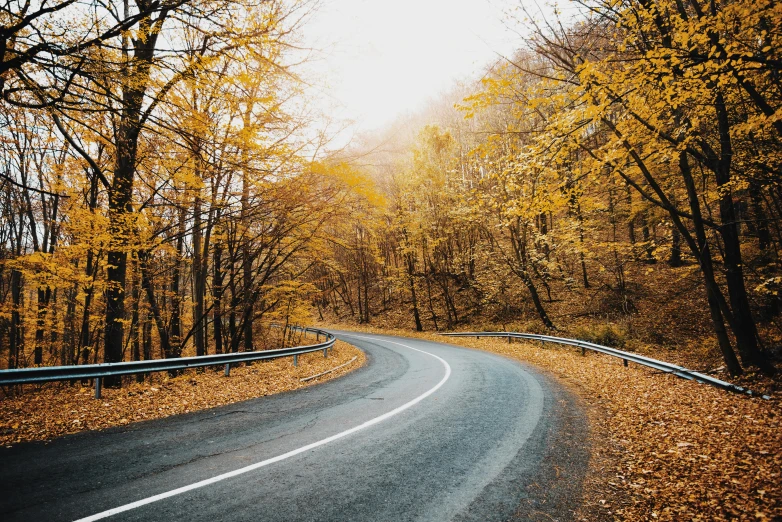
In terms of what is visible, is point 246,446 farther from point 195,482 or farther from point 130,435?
point 130,435

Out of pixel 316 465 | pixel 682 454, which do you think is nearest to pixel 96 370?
pixel 316 465

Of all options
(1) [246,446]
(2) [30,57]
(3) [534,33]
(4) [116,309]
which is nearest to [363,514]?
(1) [246,446]

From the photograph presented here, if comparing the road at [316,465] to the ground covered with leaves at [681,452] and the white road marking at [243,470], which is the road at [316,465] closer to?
the white road marking at [243,470]

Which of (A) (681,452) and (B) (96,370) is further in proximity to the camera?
(B) (96,370)

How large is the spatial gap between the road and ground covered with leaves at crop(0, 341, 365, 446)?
0.54 metres

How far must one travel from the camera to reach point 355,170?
1032 centimetres

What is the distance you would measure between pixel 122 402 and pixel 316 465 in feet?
16.1

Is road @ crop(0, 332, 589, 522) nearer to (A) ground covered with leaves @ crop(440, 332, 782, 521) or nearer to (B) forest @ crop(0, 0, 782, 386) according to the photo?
(A) ground covered with leaves @ crop(440, 332, 782, 521)

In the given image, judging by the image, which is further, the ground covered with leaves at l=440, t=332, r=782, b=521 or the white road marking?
the ground covered with leaves at l=440, t=332, r=782, b=521

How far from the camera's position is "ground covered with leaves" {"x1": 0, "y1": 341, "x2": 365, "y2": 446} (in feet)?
17.1

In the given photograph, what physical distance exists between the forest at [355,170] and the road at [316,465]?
11.7 feet

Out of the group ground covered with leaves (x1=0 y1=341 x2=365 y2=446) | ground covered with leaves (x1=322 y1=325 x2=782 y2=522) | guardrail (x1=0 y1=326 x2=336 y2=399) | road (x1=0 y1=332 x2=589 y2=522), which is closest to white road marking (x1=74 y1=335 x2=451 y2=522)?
road (x1=0 y1=332 x2=589 y2=522)

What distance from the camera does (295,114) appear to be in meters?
8.70

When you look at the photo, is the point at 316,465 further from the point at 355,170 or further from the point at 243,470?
the point at 355,170
